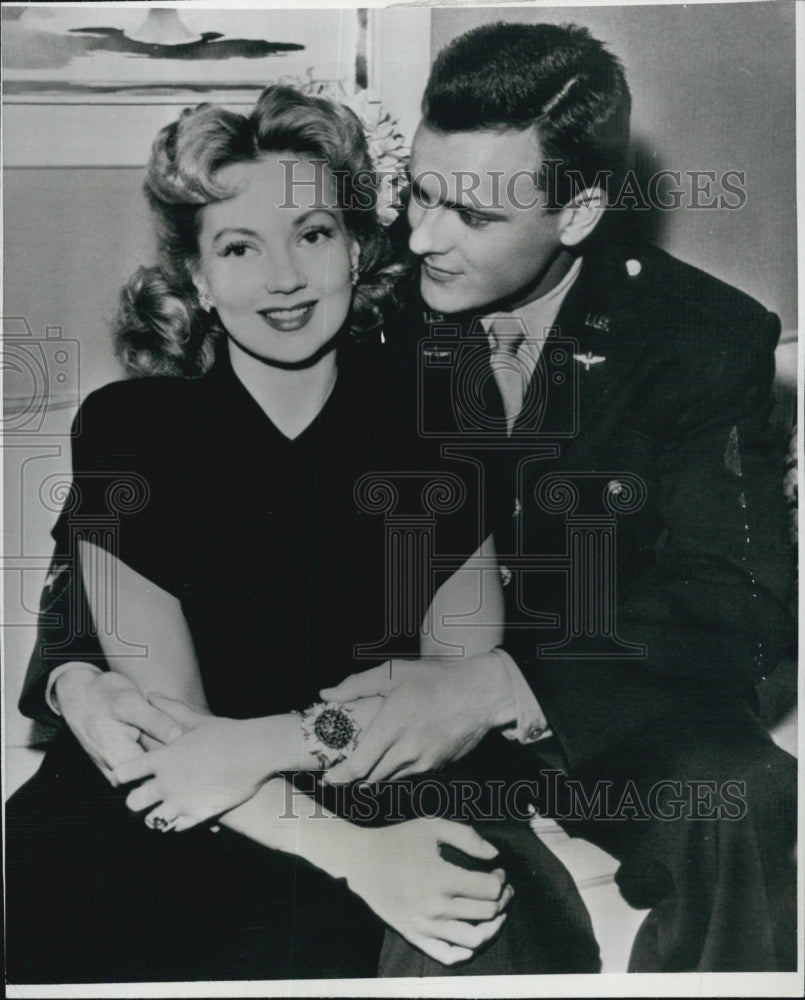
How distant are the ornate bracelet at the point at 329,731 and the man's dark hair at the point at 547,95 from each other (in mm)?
820

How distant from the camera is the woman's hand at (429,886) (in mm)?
1617

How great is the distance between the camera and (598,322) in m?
1.62

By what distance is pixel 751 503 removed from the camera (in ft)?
5.34

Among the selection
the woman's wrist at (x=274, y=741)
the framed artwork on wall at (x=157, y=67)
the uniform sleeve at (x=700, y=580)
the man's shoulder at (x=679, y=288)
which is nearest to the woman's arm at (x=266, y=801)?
the woman's wrist at (x=274, y=741)

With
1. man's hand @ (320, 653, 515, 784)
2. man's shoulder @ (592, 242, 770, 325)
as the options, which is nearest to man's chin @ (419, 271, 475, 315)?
man's shoulder @ (592, 242, 770, 325)

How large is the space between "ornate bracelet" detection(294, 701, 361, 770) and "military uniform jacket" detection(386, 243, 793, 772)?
0.26 meters

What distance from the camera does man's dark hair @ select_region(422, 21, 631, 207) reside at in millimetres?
1576

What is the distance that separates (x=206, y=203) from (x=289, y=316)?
0.66ft

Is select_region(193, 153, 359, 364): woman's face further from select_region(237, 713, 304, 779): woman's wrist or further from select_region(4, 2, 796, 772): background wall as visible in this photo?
select_region(237, 713, 304, 779): woman's wrist

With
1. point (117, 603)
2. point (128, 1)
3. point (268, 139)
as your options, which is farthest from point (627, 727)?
point (128, 1)

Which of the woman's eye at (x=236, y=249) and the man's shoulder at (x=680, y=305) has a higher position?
the woman's eye at (x=236, y=249)

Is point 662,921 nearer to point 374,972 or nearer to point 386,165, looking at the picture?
point 374,972

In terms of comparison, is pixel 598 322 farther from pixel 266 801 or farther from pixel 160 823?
pixel 160 823

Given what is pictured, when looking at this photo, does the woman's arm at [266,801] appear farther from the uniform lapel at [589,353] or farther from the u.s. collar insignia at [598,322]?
the u.s. collar insignia at [598,322]
